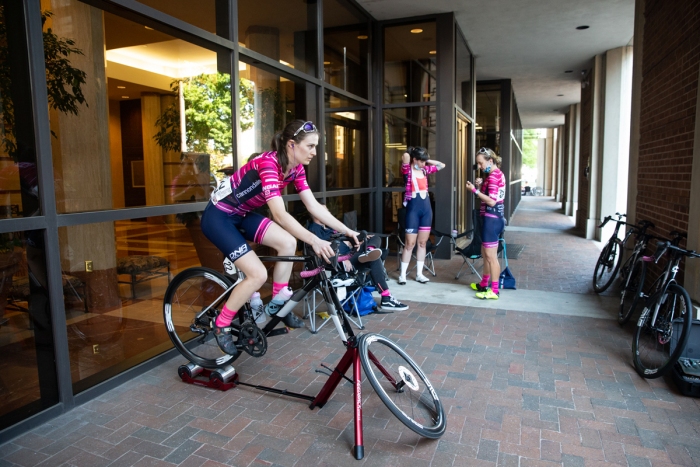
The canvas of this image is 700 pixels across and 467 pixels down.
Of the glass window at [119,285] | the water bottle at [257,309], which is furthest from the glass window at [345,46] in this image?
the water bottle at [257,309]

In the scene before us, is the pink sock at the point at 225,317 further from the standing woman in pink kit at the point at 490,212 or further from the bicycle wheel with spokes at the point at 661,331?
the standing woman in pink kit at the point at 490,212

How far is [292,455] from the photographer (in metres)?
2.73

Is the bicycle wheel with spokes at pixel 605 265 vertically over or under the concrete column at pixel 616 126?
under

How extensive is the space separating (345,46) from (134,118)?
4514mm

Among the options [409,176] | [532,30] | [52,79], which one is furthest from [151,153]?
[532,30]

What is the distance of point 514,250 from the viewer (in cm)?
983

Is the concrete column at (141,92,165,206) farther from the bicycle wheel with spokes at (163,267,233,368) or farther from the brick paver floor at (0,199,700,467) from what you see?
the brick paver floor at (0,199,700,467)

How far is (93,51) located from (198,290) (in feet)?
6.39

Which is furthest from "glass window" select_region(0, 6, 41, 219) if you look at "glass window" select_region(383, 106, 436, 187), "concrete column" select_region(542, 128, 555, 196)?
"concrete column" select_region(542, 128, 555, 196)

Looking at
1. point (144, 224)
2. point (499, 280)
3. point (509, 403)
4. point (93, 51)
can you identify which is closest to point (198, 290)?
point (144, 224)

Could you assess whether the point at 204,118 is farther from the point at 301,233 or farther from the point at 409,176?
the point at 409,176

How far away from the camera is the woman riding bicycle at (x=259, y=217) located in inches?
127

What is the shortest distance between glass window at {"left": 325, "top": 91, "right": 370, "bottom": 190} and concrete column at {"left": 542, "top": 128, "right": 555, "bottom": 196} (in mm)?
36756

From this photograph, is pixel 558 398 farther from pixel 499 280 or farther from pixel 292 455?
pixel 499 280
